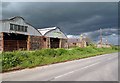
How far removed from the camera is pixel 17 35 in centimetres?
4697

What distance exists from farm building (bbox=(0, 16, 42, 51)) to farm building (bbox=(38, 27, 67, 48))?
3.33 meters

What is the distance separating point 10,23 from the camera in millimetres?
43688

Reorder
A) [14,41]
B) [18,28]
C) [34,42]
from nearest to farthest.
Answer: [14,41] < [18,28] < [34,42]

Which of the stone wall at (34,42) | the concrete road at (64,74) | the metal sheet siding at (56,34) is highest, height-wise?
the metal sheet siding at (56,34)

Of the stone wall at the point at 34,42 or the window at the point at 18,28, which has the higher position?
the window at the point at 18,28

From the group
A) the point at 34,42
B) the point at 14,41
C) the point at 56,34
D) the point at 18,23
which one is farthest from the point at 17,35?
the point at 56,34

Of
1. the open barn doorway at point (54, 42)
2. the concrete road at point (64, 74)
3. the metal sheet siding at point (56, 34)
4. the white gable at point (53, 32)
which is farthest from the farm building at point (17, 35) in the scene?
the concrete road at point (64, 74)

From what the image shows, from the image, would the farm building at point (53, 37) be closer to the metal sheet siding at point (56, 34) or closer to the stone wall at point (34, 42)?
the metal sheet siding at point (56, 34)

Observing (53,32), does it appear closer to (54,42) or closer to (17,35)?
(54,42)

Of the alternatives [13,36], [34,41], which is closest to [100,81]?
[13,36]

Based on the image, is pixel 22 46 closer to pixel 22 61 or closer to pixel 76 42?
pixel 22 61

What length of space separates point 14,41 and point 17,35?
1.75 metres

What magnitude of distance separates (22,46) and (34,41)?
398 centimetres

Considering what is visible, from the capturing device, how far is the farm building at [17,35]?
42.5m
